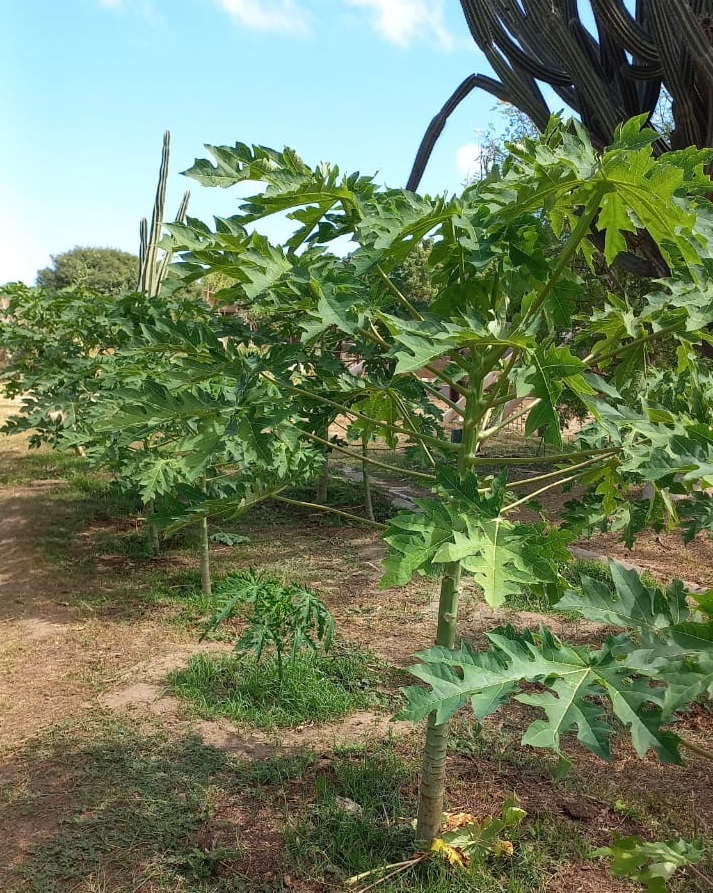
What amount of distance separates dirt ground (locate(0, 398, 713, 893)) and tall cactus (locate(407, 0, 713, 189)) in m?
3.64

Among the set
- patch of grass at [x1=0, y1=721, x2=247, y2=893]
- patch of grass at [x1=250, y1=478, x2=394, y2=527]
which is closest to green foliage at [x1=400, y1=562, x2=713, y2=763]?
patch of grass at [x1=0, y1=721, x2=247, y2=893]

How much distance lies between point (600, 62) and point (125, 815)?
7002 mm

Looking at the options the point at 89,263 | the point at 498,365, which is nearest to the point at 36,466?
→ the point at 498,365

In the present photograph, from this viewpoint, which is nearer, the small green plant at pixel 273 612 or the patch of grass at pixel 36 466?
the small green plant at pixel 273 612

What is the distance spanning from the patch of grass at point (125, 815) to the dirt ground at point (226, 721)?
0.02 metres

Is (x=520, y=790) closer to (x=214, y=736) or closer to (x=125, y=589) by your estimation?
(x=214, y=736)

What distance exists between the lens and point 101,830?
2.46m

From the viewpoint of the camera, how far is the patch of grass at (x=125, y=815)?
88.7 inches

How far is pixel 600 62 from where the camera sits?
6613mm

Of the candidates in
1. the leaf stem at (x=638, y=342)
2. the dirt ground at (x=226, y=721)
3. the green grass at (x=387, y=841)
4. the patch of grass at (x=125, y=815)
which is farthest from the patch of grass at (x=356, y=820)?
the leaf stem at (x=638, y=342)

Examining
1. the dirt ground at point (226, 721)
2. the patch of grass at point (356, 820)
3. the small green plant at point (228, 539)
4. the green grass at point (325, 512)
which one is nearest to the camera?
the patch of grass at point (356, 820)

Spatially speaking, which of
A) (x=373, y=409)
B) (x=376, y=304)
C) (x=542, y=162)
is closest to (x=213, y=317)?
(x=373, y=409)

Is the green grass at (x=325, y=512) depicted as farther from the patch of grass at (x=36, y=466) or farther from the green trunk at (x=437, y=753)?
the green trunk at (x=437, y=753)

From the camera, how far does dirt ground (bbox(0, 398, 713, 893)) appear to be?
98.7 inches
